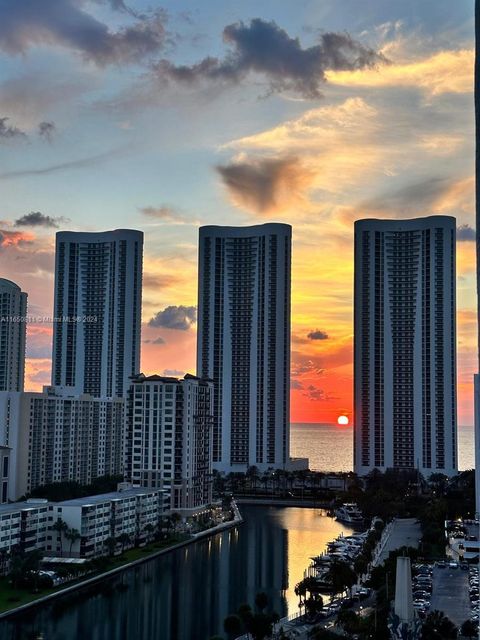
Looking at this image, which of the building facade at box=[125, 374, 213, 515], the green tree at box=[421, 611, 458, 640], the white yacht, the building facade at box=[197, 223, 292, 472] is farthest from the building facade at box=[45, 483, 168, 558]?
the building facade at box=[197, 223, 292, 472]

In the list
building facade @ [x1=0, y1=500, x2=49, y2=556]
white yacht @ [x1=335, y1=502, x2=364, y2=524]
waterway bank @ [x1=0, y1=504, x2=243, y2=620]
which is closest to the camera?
waterway bank @ [x1=0, y1=504, x2=243, y2=620]

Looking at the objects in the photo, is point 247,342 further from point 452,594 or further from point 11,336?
point 452,594

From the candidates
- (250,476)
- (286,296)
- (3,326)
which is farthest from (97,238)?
(250,476)

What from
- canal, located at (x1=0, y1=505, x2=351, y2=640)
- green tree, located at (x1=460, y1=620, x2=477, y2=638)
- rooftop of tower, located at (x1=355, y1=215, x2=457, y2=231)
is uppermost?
rooftop of tower, located at (x1=355, y1=215, x2=457, y2=231)

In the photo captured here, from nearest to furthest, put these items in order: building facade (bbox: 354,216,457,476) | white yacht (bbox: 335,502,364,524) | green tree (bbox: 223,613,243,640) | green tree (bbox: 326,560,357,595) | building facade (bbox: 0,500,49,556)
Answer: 1. green tree (bbox: 223,613,243,640)
2. green tree (bbox: 326,560,357,595)
3. building facade (bbox: 0,500,49,556)
4. white yacht (bbox: 335,502,364,524)
5. building facade (bbox: 354,216,457,476)

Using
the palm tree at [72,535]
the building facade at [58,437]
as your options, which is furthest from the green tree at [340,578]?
the building facade at [58,437]

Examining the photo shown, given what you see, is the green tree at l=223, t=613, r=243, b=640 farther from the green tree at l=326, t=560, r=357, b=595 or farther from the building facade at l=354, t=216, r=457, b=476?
the building facade at l=354, t=216, r=457, b=476

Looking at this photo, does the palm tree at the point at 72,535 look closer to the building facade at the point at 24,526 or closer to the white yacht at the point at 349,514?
the building facade at the point at 24,526

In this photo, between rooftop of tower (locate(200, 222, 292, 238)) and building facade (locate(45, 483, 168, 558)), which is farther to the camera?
rooftop of tower (locate(200, 222, 292, 238))
